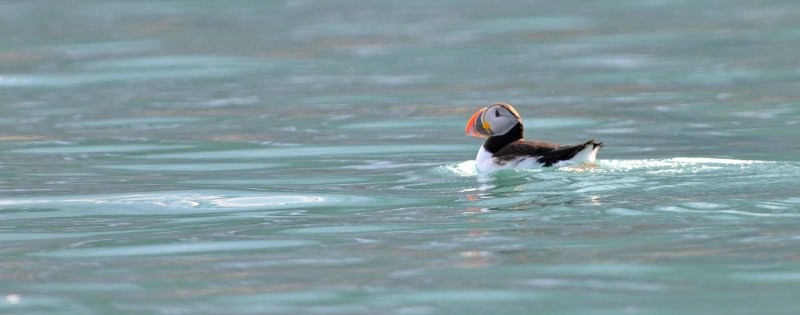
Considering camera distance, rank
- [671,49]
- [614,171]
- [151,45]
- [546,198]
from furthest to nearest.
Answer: [151,45]
[671,49]
[614,171]
[546,198]

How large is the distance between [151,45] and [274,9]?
4.55 m

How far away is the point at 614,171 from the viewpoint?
11633mm

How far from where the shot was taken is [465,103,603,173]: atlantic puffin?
1154 centimetres

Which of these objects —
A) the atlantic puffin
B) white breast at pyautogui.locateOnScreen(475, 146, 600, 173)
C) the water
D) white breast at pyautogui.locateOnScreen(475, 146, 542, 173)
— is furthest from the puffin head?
the water

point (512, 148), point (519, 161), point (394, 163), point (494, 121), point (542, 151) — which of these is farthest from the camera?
point (394, 163)

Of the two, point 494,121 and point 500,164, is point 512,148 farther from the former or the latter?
point 494,121

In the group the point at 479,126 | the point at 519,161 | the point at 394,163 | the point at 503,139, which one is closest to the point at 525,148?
the point at 519,161

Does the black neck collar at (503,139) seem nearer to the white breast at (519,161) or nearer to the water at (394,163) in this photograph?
the white breast at (519,161)

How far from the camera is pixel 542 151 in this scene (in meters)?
11.8

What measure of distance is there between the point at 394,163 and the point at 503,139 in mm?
1196

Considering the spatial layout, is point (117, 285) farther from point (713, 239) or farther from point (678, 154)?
point (678, 154)

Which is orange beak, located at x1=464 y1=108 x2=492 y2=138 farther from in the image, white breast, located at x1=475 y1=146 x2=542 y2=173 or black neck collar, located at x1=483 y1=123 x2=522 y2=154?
white breast, located at x1=475 y1=146 x2=542 y2=173

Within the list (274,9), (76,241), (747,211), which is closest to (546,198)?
(747,211)

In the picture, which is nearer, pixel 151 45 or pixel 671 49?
pixel 671 49
